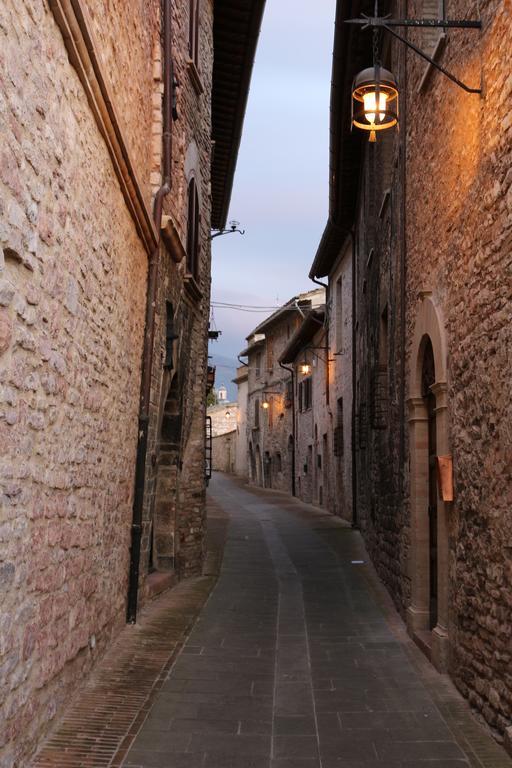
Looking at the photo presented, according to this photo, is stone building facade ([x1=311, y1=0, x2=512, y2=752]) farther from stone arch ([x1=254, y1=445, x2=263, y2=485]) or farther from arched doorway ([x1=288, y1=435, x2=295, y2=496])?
stone arch ([x1=254, y1=445, x2=263, y2=485])

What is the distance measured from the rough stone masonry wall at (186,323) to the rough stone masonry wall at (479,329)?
11.1 feet

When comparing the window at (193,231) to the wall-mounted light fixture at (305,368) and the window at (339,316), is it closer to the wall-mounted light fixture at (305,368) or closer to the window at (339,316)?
the window at (339,316)

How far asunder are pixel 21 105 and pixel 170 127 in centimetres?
530

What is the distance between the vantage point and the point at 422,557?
23.9ft

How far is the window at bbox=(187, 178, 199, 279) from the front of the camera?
10711 millimetres

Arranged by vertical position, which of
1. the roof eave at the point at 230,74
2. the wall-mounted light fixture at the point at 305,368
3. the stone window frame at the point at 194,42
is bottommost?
the wall-mounted light fixture at the point at 305,368

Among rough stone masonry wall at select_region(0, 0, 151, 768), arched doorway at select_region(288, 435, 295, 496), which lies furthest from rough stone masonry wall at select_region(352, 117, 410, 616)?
arched doorway at select_region(288, 435, 295, 496)

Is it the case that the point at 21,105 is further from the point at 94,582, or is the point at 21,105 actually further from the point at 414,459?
the point at 414,459

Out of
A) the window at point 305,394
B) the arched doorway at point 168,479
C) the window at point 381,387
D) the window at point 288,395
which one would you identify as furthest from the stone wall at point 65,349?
the window at point 288,395

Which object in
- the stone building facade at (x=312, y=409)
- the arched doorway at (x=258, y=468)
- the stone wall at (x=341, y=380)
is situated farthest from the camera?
the arched doorway at (x=258, y=468)

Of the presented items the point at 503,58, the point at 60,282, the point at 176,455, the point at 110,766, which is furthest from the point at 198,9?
the point at 110,766

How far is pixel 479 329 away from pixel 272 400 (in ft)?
98.9

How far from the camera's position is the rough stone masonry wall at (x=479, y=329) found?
4.62 m

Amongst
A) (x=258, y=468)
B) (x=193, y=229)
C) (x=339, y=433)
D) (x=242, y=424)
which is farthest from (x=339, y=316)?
(x=242, y=424)
